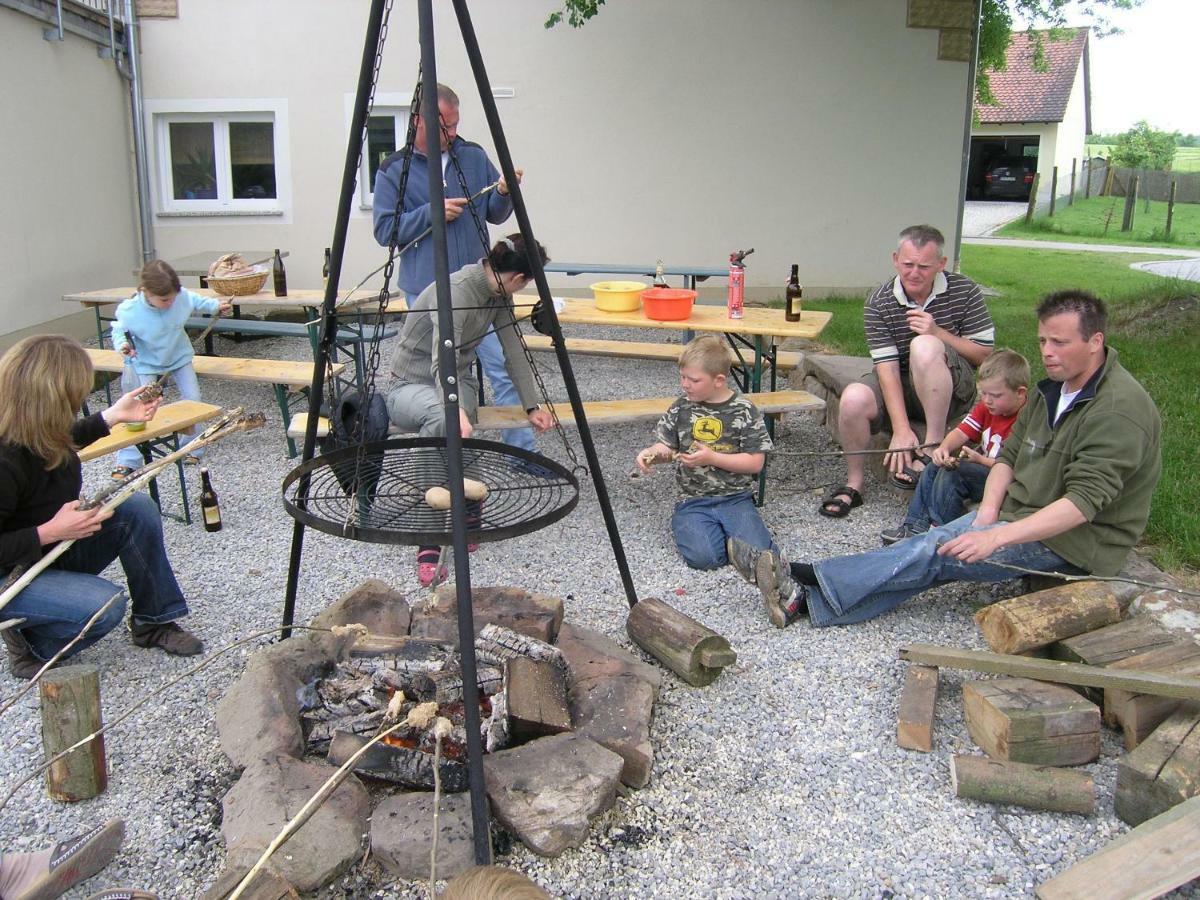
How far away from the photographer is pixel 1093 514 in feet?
10.1

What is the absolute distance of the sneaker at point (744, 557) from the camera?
3816 mm

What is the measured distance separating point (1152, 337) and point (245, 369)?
21.3 ft

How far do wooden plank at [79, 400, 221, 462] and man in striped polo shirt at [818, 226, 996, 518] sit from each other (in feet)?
10.0

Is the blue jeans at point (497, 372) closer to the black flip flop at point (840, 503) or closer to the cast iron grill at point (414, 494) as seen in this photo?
the cast iron grill at point (414, 494)

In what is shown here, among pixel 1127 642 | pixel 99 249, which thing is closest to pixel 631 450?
pixel 1127 642

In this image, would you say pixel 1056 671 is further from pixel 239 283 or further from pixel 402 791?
pixel 239 283

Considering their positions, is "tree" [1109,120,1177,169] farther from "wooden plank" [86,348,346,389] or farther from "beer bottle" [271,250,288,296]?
"wooden plank" [86,348,346,389]

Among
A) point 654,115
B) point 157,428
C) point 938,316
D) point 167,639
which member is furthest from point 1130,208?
point 167,639

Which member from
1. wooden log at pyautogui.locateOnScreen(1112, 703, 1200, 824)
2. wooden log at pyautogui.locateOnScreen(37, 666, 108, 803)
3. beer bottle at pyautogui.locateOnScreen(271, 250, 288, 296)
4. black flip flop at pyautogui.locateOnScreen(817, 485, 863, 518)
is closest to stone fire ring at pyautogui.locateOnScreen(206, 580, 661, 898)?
wooden log at pyautogui.locateOnScreen(37, 666, 108, 803)

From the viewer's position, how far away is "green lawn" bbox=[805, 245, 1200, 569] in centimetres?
405

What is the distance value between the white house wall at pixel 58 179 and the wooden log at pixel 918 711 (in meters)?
7.67

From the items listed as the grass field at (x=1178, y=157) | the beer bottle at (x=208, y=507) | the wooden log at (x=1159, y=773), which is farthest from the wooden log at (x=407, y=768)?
the grass field at (x=1178, y=157)

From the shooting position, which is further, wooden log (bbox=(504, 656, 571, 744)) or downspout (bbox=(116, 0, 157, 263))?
downspout (bbox=(116, 0, 157, 263))

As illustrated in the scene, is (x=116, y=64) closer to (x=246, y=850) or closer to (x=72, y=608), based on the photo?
(x=72, y=608)
